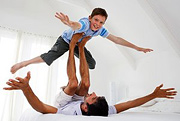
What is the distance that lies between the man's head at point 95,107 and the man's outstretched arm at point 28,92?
218 millimetres

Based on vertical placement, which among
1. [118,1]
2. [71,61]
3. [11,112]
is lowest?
[11,112]

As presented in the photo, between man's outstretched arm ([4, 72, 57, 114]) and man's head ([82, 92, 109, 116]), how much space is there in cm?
22

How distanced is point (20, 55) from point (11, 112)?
94 centimetres

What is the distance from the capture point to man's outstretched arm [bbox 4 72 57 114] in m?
0.95

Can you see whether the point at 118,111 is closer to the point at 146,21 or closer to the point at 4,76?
the point at 146,21

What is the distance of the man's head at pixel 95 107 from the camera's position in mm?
1170

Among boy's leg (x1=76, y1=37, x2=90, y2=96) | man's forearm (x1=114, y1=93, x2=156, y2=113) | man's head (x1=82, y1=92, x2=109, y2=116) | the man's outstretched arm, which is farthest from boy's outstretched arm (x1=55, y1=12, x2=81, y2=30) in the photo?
man's forearm (x1=114, y1=93, x2=156, y2=113)

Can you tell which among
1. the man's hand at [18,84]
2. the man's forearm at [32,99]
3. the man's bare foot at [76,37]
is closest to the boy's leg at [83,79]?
the man's bare foot at [76,37]

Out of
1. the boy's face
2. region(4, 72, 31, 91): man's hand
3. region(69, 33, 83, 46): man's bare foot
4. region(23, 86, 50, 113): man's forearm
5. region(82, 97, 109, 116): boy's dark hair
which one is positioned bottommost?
region(82, 97, 109, 116): boy's dark hair

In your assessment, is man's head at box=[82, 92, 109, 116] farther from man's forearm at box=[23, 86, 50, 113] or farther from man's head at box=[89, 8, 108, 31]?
man's head at box=[89, 8, 108, 31]

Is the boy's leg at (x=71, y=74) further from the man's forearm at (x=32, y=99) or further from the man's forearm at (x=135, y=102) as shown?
the man's forearm at (x=135, y=102)

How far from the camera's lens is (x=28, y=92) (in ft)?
3.37

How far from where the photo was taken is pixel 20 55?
9.88ft

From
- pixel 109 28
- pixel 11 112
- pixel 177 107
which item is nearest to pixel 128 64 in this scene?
pixel 109 28
